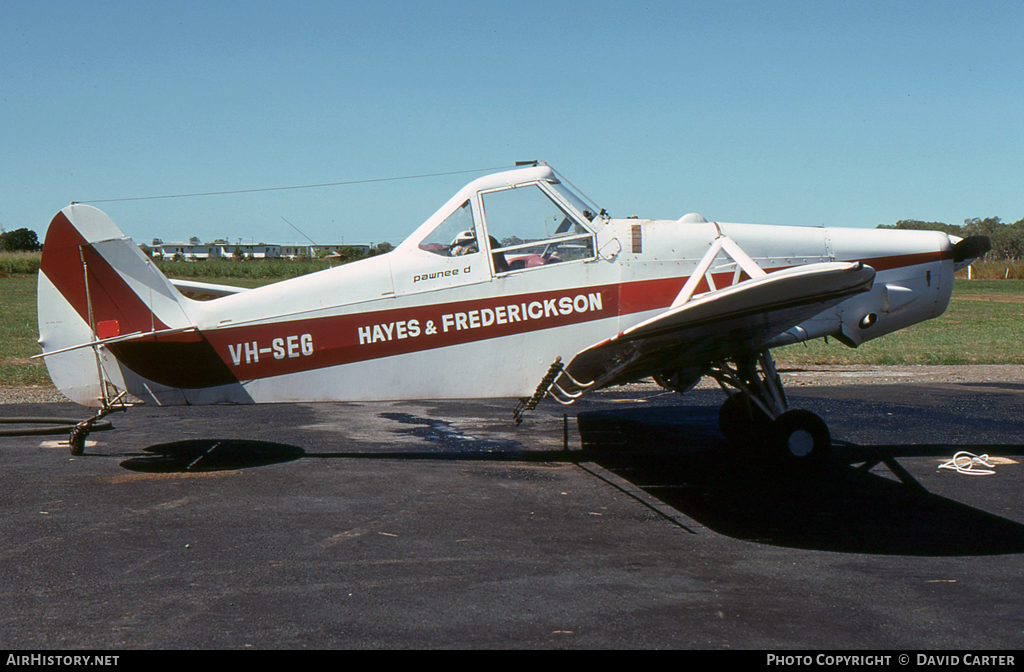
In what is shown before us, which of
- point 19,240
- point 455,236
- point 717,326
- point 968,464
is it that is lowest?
point 968,464

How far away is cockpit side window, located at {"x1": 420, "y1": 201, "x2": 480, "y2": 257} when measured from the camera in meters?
6.99

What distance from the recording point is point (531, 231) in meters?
7.03

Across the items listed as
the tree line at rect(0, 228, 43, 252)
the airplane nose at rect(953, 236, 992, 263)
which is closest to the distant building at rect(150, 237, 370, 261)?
the airplane nose at rect(953, 236, 992, 263)

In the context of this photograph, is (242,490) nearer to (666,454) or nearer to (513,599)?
(513,599)

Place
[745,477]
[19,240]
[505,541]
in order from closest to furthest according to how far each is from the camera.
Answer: [505,541]
[745,477]
[19,240]

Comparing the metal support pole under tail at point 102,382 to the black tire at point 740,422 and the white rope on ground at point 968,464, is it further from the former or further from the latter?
the white rope on ground at point 968,464

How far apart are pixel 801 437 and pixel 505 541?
135 inches

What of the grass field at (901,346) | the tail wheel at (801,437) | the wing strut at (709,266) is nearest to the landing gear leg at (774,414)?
the tail wheel at (801,437)

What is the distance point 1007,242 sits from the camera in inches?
3964

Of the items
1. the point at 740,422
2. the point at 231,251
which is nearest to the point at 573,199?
the point at 740,422

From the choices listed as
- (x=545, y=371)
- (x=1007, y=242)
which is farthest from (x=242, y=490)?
(x=1007, y=242)

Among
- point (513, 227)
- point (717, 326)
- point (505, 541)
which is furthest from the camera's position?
point (513, 227)

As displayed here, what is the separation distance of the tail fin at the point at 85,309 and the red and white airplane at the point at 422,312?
1 cm

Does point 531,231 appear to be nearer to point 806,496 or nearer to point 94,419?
point 806,496
